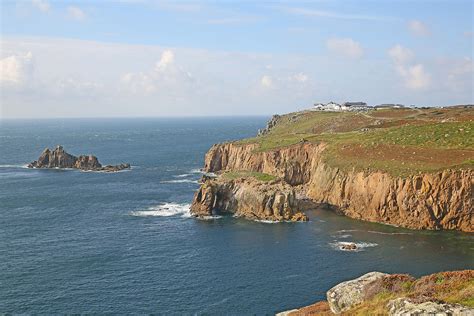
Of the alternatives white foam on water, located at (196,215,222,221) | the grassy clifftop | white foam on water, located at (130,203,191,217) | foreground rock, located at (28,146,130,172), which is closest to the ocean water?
white foam on water, located at (130,203,191,217)

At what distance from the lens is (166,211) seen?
113750mm

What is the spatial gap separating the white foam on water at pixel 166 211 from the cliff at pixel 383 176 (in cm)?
723

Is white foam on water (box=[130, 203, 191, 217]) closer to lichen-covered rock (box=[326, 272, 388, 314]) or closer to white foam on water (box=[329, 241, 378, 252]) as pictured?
white foam on water (box=[329, 241, 378, 252])

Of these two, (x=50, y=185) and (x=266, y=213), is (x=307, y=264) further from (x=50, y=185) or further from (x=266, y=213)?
(x=50, y=185)

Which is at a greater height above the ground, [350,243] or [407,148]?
[407,148]

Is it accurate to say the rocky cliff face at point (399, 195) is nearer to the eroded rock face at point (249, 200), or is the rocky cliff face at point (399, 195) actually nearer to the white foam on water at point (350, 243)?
the eroded rock face at point (249, 200)

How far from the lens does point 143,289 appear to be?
67688 millimetres

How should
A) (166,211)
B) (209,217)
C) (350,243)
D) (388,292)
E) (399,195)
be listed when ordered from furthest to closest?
(166,211)
(209,217)
(399,195)
(350,243)
(388,292)

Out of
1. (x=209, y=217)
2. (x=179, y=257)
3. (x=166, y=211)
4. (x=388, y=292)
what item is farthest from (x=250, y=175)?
(x=388, y=292)

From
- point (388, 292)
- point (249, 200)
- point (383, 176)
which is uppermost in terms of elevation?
point (383, 176)

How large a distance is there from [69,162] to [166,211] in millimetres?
89961

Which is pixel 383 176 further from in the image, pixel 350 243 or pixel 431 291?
pixel 431 291

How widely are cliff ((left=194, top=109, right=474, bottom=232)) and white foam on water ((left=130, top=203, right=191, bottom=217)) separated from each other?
7228 mm

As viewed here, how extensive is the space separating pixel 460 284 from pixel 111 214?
290 feet
